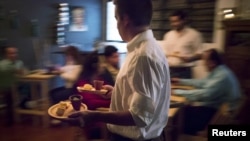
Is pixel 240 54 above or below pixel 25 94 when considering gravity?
above

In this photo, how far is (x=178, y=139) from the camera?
2631 millimetres

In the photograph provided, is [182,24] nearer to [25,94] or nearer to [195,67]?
[195,67]

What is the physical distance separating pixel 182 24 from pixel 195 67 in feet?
1.94

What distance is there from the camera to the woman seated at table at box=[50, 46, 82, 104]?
11.4 ft

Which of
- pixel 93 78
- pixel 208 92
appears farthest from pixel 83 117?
pixel 208 92

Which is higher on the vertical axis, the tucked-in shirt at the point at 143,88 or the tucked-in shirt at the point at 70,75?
the tucked-in shirt at the point at 143,88

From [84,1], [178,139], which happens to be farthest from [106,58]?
[84,1]

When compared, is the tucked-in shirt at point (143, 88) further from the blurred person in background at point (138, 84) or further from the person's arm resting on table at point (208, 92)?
the person's arm resting on table at point (208, 92)

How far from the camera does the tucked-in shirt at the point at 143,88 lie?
875 millimetres

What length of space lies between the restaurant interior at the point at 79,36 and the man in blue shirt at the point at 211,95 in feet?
0.44

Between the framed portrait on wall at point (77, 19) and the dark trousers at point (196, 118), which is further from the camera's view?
the framed portrait on wall at point (77, 19)

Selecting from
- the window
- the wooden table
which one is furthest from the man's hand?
the window

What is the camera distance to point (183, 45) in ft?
11.6

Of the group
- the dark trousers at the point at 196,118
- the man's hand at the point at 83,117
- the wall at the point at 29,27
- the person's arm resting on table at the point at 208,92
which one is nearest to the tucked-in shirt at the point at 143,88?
the man's hand at the point at 83,117
